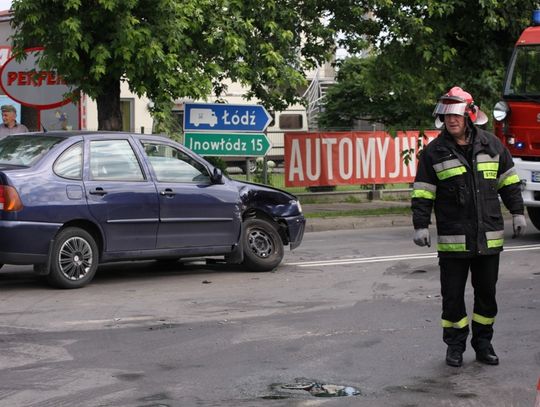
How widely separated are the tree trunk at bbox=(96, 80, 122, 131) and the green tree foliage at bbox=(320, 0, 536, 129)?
17.0ft

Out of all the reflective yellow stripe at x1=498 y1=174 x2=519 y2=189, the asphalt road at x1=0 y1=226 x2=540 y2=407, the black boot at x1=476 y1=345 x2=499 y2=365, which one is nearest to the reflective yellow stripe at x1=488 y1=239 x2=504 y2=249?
the reflective yellow stripe at x1=498 y1=174 x2=519 y2=189

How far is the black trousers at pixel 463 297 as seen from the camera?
23.3 ft

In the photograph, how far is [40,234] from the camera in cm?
980

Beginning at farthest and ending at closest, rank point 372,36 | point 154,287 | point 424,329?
point 372,36, point 154,287, point 424,329

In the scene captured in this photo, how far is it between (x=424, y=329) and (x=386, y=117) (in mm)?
16551

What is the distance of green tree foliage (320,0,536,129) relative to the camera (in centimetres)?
1827

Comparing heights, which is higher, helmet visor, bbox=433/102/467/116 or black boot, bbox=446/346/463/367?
helmet visor, bbox=433/102/467/116

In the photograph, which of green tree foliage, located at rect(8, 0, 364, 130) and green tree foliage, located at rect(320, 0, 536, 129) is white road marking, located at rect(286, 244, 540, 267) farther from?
green tree foliage, located at rect(320, 0, 536, 129)

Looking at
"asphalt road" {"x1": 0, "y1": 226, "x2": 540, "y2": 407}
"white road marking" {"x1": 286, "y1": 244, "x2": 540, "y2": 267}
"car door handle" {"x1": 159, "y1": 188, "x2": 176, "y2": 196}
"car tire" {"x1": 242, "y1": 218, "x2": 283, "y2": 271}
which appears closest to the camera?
"asphalt road" {"x1": 0, "y1": 226, "x2": 540, "y2": 407}

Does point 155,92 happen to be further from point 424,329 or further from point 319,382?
point 319,382

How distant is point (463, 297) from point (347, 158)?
14.5 meters

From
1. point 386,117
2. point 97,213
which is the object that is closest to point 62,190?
point 97,213

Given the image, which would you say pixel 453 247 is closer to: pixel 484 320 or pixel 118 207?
pixel 484 320

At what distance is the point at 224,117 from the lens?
59.0ft
